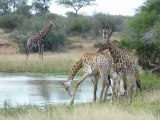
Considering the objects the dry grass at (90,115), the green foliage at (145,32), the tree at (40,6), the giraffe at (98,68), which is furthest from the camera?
the tree at (40,6)

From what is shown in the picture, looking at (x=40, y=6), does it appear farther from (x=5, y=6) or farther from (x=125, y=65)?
(x=125, y=65)

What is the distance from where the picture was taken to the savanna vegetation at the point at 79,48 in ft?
37.0

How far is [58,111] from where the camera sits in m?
11.6

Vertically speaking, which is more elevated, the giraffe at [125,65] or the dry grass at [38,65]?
the giraffe at [125,65]

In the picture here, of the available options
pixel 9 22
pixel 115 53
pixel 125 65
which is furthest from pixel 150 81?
pixel 9 22

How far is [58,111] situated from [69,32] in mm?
44687

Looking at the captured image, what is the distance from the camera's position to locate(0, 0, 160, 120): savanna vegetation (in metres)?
11.3

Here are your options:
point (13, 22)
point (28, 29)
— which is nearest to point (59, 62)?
point (28, 29)

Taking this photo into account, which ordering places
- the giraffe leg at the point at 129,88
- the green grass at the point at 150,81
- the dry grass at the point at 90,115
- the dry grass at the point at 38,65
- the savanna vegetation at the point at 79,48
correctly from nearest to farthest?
the dry grass at the point at 90,115 → the savanna vegetation at the point at 79,48 → the giraffe leg at the point at 129,88 → the green grass at the point at 150,81 → the dry grass at the point at 38,65

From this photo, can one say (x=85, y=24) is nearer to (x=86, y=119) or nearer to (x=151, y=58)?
(x=151, y=58)

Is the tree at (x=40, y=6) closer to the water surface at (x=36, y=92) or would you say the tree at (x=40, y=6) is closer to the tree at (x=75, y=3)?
the tree at (x=75, y=3)

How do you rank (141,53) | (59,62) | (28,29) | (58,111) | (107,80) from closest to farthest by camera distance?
(58,111) → (107,80) → (141,53) → (59,62) → (28,29)

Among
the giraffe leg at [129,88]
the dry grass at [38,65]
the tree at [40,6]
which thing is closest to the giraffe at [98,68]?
the giraffe leg at [129,88]

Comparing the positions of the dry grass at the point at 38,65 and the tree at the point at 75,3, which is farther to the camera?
the tree at the point at 75,3
